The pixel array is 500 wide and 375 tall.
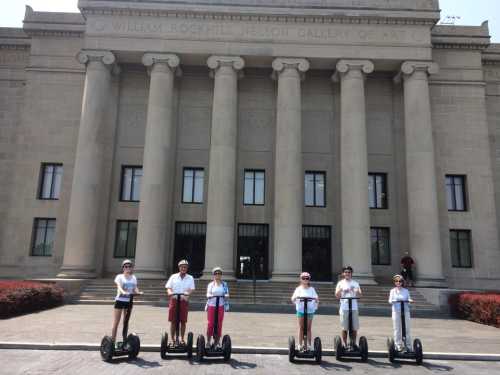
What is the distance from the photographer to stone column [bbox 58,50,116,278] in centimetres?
2639

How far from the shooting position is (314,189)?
3091cm

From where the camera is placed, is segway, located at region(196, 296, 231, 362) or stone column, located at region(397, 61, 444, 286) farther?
stone column, located at region(397, 61, 444, 286)

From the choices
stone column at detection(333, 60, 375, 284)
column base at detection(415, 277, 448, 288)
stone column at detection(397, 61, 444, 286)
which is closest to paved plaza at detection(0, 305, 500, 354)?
column base at detection(415, 277, 448, 288)

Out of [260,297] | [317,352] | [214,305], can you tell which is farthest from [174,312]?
[260,297]

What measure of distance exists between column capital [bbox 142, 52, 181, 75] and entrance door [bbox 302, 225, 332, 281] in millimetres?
14369

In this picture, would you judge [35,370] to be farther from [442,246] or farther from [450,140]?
[450,140]

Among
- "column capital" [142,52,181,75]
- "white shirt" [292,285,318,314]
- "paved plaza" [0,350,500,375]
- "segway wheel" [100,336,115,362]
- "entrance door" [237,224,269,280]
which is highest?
"column capital" [142,52,181,75]

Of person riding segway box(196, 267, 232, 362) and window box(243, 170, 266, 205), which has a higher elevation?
window box(243, 170, 266, 205)

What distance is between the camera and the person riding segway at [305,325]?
33.7ft

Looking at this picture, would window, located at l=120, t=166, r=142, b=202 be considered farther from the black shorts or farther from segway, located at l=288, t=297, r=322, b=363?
segway, located at l=288, t=297, r=322, b=363

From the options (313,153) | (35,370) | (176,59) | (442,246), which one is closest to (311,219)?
(313,153)

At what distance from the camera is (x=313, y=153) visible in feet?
102

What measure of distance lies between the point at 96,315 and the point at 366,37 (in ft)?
79.8

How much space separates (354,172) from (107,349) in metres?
20.6
